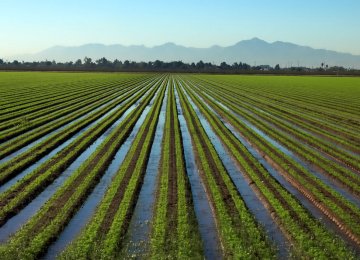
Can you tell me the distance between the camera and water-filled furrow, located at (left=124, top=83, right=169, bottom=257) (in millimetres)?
10438

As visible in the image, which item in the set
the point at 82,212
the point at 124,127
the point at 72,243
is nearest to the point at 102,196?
the point at 82,212

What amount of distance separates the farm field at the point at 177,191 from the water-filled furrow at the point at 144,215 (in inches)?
1.5

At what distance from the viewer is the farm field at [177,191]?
10.6 metres

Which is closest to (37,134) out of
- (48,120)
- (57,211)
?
(48,120)

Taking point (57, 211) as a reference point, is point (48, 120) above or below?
below

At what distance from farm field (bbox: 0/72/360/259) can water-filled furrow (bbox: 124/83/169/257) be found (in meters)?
0.04

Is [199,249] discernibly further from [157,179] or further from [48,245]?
[157,179]

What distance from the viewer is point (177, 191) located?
48.0 ft

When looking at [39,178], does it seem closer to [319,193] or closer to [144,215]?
[144,215]

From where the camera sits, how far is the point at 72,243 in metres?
10.6

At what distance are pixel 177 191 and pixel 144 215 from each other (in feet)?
7.36

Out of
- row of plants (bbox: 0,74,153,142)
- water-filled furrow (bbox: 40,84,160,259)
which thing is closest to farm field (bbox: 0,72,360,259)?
water-filled furrow (bbox: 40,84,160,259)

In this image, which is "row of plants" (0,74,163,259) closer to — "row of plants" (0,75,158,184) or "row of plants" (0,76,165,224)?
"row of plants" (0,76,165,224)

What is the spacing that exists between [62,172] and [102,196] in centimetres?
361
